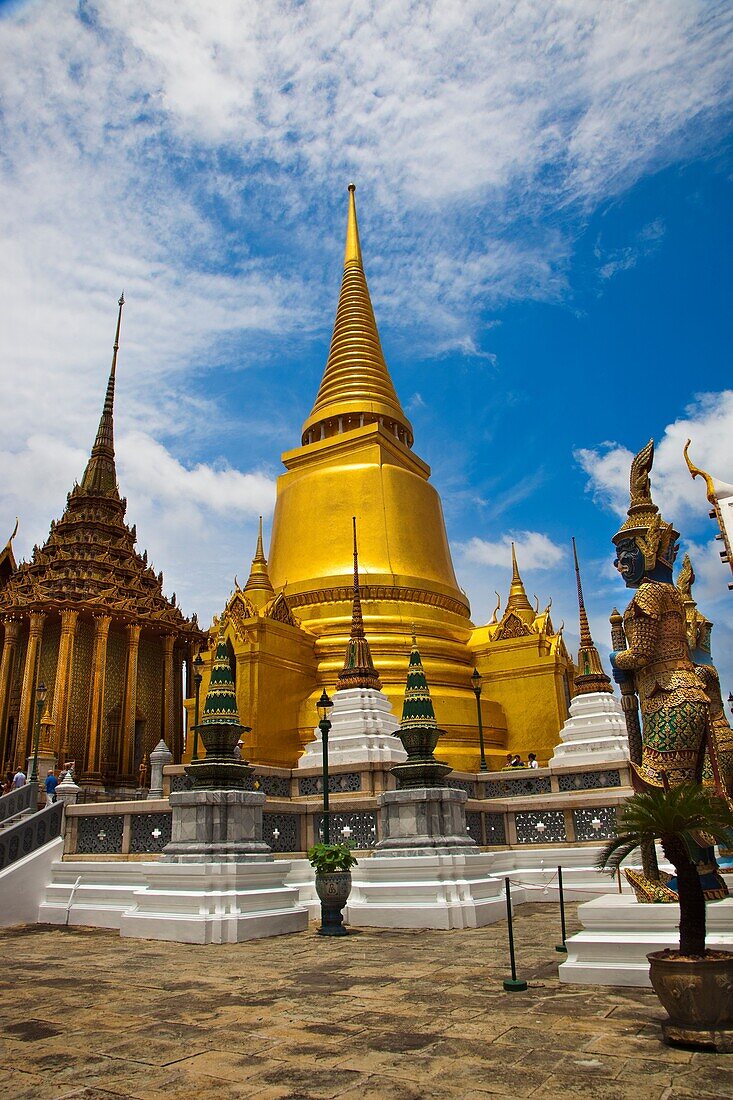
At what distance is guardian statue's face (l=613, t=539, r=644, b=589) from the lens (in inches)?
284

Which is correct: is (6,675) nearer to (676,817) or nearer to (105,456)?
(105,456)

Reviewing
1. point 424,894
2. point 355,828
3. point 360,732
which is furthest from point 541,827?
point 424,894

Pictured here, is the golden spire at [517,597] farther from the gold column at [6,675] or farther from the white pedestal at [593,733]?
the gold column at [6,675]

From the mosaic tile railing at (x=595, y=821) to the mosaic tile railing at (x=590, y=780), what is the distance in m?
0.94

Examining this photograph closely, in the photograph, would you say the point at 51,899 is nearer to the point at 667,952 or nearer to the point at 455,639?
the point at 667,952

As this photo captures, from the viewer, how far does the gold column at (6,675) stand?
26484mm

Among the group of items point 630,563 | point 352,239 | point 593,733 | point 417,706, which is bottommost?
point 417,706

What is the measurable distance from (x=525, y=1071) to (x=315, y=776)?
10856 mm

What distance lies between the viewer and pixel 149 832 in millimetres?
11602

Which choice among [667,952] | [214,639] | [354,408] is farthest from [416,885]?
[354,408]

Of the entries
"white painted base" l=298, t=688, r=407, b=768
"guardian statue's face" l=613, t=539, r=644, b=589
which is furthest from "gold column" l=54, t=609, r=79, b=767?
"guardian statue's face" l=613, t=539, r=644, b=589

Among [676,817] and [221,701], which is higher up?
[221,701]

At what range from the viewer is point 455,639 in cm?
2297

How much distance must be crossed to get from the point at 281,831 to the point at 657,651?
7452mm
